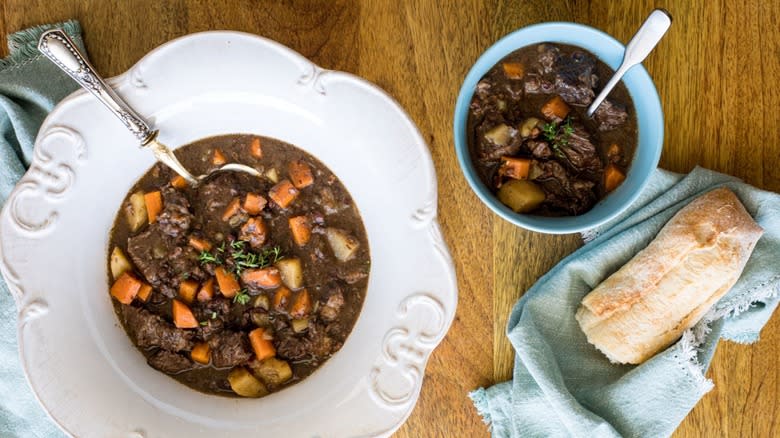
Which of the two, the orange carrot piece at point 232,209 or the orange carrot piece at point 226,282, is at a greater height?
the orange carrot piece at point 232,209

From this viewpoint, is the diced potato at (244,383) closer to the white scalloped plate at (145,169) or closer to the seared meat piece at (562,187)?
the white scalloped plate at (145,169)

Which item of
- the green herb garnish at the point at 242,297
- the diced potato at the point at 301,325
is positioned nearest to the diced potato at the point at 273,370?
the diced potato at the point at 301,325

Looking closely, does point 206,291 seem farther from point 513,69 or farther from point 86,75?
point 513,69

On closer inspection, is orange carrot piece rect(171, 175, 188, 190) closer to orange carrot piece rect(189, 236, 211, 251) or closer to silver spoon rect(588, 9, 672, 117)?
orange carrot piece rect(189, 236, 211, 251)

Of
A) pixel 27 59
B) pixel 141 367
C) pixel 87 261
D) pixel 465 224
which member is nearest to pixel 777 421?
pixel 465 224

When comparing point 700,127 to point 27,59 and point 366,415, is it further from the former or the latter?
point 27,59

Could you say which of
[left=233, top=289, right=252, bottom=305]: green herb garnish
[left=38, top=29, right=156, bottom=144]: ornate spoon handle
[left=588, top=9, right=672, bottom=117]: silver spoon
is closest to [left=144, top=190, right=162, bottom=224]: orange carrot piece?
[left=38, top=29, right=156, bottom=144]: ornate spoon handle

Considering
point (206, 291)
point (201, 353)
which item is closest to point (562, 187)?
point (206, 291)
